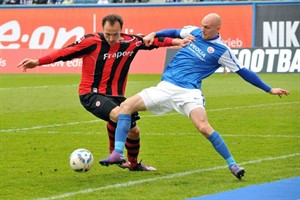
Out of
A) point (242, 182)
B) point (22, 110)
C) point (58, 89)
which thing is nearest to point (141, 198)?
point (242, 182)

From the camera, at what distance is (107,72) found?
37.7 ft

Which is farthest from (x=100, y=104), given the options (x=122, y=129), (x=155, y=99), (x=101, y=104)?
(x=155, y=99)

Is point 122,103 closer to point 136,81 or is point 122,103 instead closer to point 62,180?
point 62,180

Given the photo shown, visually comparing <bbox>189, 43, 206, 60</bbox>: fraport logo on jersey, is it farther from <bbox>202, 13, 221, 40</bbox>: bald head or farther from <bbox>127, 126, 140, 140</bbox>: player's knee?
<bbox>127, 126, 140, 140</bbox>: player's knee

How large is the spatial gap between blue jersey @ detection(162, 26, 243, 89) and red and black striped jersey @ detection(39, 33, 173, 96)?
0.46m

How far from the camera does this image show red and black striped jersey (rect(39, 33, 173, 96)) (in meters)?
11.4

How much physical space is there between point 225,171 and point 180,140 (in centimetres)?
371

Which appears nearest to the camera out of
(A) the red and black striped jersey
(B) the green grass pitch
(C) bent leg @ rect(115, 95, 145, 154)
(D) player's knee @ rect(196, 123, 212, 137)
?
(B) the green grass pitch

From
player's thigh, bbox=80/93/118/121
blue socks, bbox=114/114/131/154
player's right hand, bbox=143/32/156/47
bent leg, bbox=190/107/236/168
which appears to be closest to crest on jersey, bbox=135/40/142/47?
player's right hand, bbox=143/32/156/47

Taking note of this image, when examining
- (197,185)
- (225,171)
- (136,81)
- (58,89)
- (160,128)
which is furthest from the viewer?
(136,81)

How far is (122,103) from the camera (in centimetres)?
1080

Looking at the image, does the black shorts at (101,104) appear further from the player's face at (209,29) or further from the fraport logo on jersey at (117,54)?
the player's face at (209,29)

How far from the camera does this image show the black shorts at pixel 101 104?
36.6 ft

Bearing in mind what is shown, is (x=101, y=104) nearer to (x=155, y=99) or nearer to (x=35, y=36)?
(x=155, y=99)
